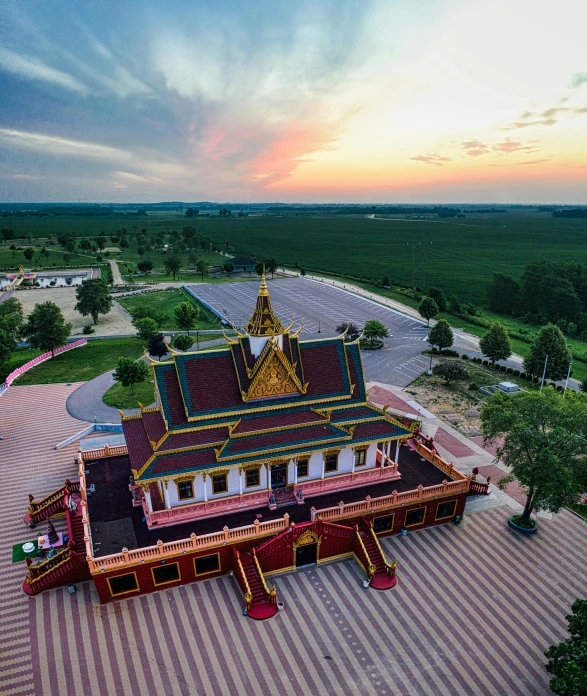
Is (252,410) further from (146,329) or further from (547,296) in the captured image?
(547,296)

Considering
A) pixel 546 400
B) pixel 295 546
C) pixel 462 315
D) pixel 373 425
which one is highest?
pixel 546 400

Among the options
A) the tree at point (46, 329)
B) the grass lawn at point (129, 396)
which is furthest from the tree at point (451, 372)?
the tree at point (46, 329)

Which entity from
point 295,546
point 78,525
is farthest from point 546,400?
point 78,525

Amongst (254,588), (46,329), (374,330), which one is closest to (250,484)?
(254,588)

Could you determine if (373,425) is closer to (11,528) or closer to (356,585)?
(356,585)

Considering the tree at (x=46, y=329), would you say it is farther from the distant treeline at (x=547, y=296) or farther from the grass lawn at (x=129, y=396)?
the distant treeline at (x=547, y=296)

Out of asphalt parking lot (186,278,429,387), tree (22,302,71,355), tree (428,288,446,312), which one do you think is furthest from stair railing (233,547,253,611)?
tree (428,288,446,312)

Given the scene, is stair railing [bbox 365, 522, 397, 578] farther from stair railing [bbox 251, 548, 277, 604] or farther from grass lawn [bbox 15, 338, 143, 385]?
grass lawn [bbox 15, 338, 143, 385]
